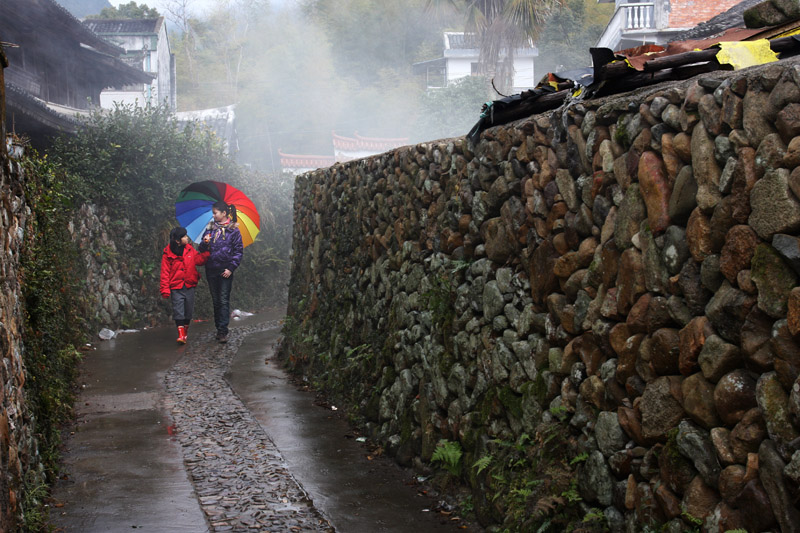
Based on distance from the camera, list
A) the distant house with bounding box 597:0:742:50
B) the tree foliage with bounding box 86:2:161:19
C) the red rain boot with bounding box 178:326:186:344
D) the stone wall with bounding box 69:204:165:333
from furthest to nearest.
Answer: the tree foliage with bounding box 86:2:161:19 < the distant house with bounding box 597:0:742:50 < the stone wall with bounding box 69:204:165:333 < the red rain boot with bounding box 178:326:186:344

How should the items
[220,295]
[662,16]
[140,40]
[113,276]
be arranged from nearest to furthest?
[220,295] < [113,276] < [662,16] < [140,40]

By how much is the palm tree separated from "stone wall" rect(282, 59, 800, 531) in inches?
695

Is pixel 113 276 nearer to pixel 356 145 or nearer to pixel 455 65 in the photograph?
pixel 356 145

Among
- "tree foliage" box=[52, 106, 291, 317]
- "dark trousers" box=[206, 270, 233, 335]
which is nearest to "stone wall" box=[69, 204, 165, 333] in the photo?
"tree foliage" box=[52, 106, 291, 317]

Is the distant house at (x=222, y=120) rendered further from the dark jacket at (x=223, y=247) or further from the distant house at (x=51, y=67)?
the dark jacket at (x=223, y=247)

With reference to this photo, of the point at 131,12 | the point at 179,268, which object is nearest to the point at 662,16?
the point at 179,268

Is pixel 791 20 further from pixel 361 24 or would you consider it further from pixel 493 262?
pixel 361 24

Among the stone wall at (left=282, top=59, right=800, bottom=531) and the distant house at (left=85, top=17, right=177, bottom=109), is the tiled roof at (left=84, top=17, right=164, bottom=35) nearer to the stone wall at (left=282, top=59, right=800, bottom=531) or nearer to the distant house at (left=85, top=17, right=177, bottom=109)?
the distant house at (left=85, top=17, right=177, bottom=109)

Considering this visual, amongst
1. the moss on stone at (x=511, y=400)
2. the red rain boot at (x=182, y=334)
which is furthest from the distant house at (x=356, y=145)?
the moss on stone at (x=511, y=400)

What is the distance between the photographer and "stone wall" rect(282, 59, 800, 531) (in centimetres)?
269

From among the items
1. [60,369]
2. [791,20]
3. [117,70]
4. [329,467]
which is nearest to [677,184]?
[791,20]

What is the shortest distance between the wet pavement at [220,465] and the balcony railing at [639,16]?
53.3ft

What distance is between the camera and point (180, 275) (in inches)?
475

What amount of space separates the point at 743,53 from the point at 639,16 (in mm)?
19465
